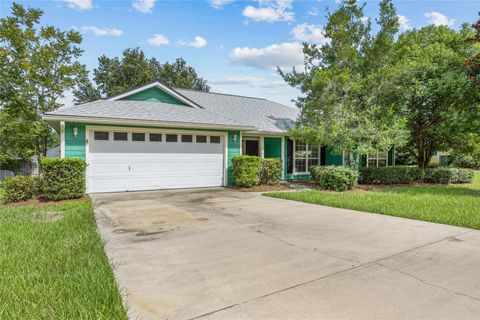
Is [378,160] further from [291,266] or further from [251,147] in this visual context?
[291,266]

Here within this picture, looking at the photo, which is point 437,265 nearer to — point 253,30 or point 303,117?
point 303,117

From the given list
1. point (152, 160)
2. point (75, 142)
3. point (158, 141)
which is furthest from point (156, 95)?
point (75, 142)

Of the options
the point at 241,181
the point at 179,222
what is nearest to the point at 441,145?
the point at 241,181

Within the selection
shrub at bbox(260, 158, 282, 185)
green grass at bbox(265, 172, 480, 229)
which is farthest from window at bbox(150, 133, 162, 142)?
green grass at bbox(265, 172, 480, 229)

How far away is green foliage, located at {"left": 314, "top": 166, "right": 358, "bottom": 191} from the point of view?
10.9 m

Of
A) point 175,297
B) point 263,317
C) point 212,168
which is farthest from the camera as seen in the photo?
point 212,168

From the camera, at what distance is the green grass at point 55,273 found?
251 cm

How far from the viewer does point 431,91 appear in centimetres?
1172

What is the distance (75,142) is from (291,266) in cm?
834

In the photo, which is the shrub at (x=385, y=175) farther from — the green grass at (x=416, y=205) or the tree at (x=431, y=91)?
the green grass at (x=416, y=205)

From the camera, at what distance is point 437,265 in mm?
3635

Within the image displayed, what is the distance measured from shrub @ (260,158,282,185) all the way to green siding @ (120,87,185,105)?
4750mm

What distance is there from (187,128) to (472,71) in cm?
1008

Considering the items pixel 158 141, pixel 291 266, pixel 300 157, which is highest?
pixel 158 141
